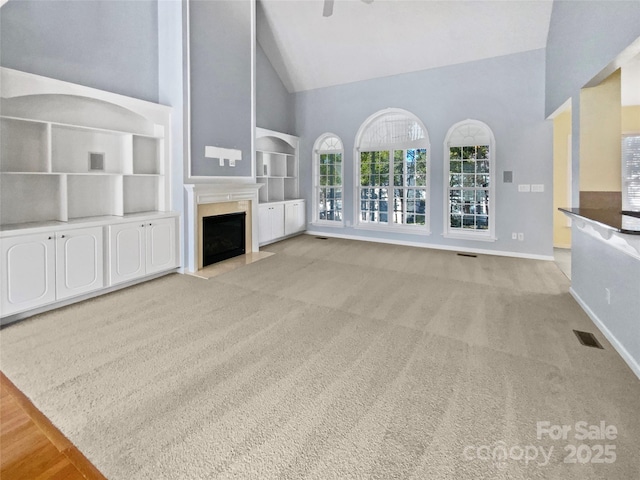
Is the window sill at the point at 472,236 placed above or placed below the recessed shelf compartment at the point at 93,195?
below

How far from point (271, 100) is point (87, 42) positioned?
13.4 ft

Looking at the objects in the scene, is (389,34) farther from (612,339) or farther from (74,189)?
(612,339)

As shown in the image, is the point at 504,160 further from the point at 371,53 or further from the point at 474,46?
the point at 371,53

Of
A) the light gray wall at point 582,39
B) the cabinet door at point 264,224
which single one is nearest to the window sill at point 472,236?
the light gray wall at point 582,39

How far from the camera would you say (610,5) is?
2.86 metres

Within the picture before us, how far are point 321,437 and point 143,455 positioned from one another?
844 mm

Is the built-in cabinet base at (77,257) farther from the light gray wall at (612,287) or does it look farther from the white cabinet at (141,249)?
the light gray wall at (612,287)

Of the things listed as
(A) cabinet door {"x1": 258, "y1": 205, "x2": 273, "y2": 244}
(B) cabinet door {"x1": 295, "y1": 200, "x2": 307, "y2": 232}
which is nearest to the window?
(A) cabinet door {"x1": 258, "y1": 205, "x2": 273, "y2": 244}

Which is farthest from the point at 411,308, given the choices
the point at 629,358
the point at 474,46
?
the point at 474,46

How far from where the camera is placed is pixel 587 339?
274 cm

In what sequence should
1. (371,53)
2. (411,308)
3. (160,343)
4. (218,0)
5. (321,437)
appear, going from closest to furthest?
1. (321,437)
2. (160,343)
3. (411,308)
4. (218,0)
5. (371,53)

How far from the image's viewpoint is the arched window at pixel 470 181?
605cm

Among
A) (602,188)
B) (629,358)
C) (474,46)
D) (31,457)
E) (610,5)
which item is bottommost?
(31,457)

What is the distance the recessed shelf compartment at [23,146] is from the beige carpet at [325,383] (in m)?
Answer: 1.54
